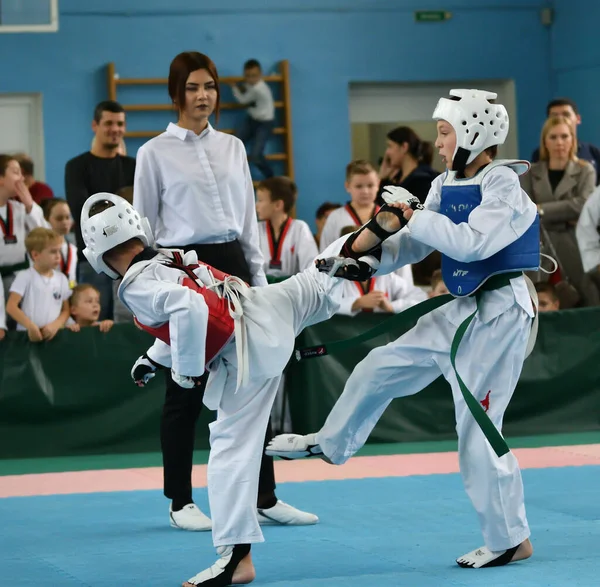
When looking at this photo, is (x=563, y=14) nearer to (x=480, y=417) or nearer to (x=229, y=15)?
(x=229, y=15)

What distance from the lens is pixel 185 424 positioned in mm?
4578

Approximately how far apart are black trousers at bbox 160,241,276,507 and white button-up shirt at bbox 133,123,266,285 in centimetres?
6

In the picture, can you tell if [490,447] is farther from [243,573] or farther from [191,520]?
[191,520]

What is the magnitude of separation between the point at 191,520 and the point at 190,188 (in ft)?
4.39

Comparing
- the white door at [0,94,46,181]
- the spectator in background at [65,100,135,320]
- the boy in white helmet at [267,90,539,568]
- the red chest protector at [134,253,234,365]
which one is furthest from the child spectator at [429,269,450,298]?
the white door at [0,94,46,181]

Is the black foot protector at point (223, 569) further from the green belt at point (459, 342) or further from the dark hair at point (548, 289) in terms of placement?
the dark hair at point (548, 289)

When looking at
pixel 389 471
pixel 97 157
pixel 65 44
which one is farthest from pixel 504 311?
pixel 65 44

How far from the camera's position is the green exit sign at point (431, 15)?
13.1 meters

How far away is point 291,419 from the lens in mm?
7074

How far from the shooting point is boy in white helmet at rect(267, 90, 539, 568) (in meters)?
3.74

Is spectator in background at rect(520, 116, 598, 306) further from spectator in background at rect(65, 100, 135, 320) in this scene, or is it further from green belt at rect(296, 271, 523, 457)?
green belt at rect(296, 271, 523, 457)

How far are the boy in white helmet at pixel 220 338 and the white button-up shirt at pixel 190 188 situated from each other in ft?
2.66

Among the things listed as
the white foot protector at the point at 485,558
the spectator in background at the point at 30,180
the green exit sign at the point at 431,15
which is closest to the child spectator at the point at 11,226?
the spectator in background at the point at 30,180

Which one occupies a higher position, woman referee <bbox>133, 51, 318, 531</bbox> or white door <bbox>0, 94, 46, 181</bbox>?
white door <bbox>0, 94, 46, 181</bbox>
